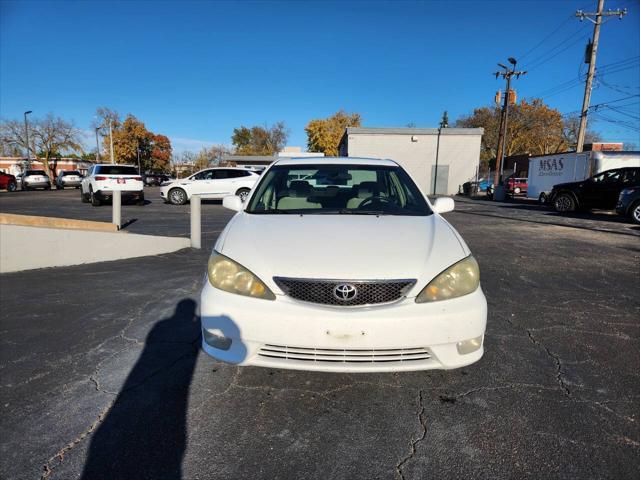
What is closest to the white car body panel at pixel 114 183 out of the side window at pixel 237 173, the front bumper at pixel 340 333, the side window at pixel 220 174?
the side window at pixel 220 174

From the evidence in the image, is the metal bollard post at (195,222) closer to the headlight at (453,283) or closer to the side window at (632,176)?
the headlight at (453,283)

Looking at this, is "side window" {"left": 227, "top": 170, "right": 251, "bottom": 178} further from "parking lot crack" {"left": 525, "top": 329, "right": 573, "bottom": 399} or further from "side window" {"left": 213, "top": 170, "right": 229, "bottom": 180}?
"parking lot crack" {"left": 525, "top": 329, "right": 573, "bottom": 399}

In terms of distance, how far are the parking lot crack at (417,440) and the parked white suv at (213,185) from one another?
Answer: 14.8m


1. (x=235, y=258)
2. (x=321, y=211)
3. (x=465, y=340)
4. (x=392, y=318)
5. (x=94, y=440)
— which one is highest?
(x=321, y=211)

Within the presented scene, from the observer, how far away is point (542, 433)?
83.6 inches

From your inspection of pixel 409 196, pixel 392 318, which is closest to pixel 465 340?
pixel 392 318

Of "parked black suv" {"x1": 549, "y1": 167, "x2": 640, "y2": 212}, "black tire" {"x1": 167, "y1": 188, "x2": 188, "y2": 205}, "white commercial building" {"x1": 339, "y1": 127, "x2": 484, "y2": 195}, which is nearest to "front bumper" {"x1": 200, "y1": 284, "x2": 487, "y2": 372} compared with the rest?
"parked black suv" {"x1": 549, "y1": 167, "x2": 640, "y2": 212}

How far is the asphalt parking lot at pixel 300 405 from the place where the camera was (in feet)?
6.25

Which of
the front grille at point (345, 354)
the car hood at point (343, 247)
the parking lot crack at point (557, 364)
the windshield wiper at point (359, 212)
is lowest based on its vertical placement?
the parking lot crack at point (557, 364)

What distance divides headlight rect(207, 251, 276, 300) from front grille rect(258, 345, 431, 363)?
1.01 feet

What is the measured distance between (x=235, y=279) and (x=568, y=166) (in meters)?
22.4

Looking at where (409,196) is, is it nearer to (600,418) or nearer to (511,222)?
(600,418)

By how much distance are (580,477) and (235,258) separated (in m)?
2.09

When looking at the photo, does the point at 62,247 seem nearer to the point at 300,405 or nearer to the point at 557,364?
the point at 300,405
